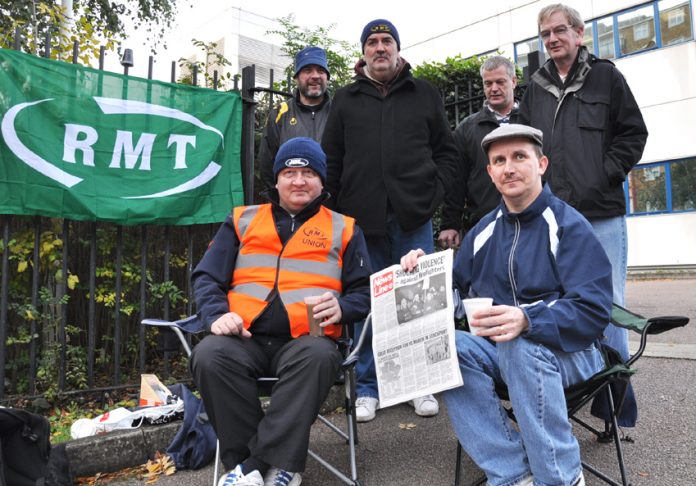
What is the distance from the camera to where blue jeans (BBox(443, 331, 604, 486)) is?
6.43ft

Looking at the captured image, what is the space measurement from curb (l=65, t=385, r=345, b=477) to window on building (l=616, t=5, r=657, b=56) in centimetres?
1564

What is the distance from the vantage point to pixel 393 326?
2361 millimetres

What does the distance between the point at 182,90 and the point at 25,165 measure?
1.25m

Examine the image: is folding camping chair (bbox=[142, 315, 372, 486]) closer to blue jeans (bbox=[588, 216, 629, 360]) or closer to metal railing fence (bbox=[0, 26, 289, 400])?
metal railing fence (bbox=[0, 26, 289, 400])

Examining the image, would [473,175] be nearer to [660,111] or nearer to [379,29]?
[379,29]

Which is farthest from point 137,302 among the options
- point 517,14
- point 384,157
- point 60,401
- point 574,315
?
point 517,14

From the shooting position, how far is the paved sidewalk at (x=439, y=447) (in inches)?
104

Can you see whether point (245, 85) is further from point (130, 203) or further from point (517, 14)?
point (517, 14)

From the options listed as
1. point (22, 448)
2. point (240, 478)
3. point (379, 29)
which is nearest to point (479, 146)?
point (379, 29)

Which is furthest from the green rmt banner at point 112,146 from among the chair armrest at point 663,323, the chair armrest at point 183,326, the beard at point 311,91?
the chair armrest at point 663,323

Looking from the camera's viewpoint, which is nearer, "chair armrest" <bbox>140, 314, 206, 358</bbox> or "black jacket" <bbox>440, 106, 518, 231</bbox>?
"chair armrest" <bbox>140, 314, 206, 358</bbox>

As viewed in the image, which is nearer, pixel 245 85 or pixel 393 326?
pixel 393 326

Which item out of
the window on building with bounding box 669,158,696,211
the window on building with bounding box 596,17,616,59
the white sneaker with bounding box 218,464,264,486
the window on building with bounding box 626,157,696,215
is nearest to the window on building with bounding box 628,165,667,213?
the window on building with bounding box 626,157,696,215

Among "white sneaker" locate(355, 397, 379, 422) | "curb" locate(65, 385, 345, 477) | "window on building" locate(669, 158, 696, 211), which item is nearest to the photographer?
"curb" locate(65, 385, 345, 477)
